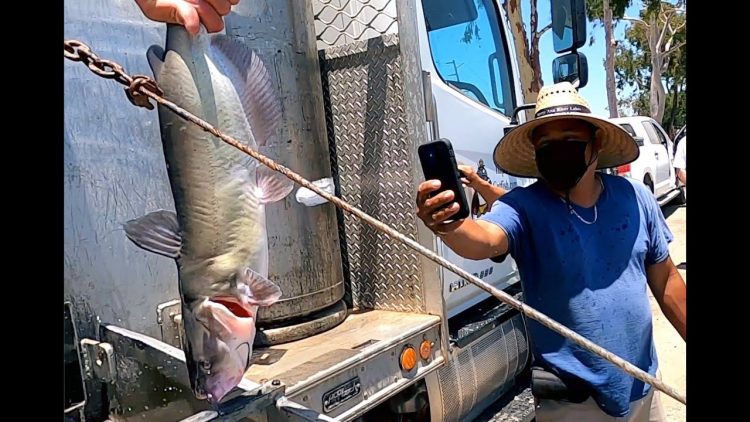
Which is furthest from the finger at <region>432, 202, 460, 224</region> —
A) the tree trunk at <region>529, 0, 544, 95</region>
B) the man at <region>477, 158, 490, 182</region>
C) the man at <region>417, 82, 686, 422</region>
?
the tree trunk at <region>529, 0, 544, 95</region>

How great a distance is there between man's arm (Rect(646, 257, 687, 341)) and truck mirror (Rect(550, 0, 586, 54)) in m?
1.56

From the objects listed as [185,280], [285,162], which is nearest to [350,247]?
[285,162]

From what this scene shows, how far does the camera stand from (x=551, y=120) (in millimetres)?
2109

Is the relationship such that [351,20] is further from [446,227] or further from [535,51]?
[535,51]

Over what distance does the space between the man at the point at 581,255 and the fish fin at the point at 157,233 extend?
0.91 meters

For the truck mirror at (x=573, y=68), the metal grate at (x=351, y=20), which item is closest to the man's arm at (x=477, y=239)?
the metal grate at (x=351, y=20)

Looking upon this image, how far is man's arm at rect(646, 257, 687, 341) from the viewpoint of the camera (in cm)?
224

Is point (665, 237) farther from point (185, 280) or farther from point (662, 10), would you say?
point (662, 10)

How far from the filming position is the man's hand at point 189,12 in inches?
62.8

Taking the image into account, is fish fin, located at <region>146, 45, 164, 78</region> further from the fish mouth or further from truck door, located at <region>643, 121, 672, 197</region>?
truck door, located at <region>643, 121, 672, 197</region>

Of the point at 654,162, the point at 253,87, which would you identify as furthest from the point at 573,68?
the point at 654,162

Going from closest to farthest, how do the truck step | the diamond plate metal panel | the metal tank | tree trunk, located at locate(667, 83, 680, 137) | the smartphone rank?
the smartphone
the metal tank
the diamond plate metal panel
the truck step
tree trunk, located at locate(667, 83, 680, 137)

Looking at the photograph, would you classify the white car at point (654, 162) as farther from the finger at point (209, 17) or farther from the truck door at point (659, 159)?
the finger at point (209, 17)
